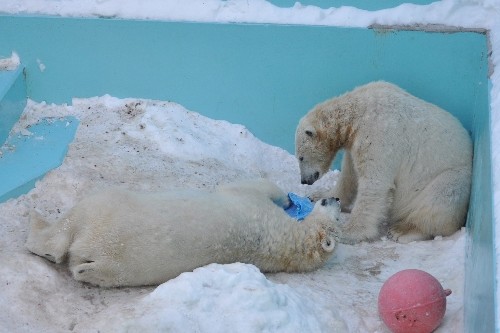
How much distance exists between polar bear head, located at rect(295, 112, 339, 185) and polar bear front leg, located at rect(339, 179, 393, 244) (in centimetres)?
40

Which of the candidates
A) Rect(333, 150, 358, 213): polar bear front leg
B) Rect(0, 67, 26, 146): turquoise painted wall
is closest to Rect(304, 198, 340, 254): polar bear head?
Rect(333, 150, 358, 213): polar bear front leg

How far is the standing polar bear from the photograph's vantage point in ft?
15.3

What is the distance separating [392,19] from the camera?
557 cm

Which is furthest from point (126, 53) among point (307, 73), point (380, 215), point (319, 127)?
point (380, 215)

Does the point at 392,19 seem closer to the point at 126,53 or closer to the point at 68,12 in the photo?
the point at 126,53

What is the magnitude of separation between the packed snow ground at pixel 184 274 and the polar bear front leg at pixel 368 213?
0.11 meters

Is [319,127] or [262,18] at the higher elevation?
[262,18]

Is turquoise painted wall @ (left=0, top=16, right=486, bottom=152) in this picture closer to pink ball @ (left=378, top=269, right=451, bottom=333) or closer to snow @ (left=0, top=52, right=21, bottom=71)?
snow @ (left=0, top=52, right=21, bottom=71)

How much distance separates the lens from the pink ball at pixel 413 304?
127 inches

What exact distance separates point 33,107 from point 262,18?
1.97m

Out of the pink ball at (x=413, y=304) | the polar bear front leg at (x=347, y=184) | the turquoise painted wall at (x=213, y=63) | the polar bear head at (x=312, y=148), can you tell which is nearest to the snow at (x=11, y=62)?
the turquoise painted wall at (x=213, y=63)

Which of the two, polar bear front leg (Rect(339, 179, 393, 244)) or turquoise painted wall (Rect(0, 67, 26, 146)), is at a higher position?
turquoise painted wall (Rect(0, 67, 26, 146))

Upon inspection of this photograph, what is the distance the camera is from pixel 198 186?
4867mm

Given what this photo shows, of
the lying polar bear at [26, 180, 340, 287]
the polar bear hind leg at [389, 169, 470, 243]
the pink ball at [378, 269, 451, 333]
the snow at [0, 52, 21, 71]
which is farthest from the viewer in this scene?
the snow at [0, 52, 21, 71]
